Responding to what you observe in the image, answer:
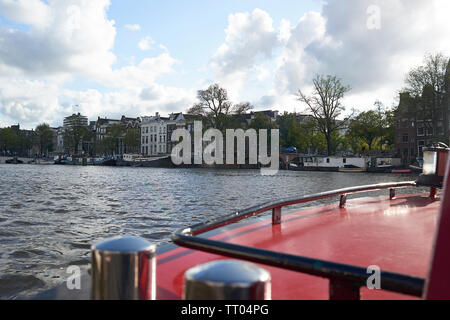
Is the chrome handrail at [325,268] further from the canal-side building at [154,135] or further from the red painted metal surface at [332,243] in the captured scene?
the canal-side building at [154,135]

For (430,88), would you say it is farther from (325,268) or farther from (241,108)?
(325,268)

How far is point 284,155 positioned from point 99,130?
5733cm

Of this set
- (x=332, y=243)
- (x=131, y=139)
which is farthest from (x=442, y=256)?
(x=131, y=139)

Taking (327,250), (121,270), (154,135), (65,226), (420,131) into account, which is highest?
(154,135)

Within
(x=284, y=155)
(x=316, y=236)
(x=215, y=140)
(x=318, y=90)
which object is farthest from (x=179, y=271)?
(x=284, y=155)

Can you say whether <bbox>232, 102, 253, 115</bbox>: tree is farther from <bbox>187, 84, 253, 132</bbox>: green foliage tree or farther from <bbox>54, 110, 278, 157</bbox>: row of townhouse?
<bbox>54, 110, 278, 157</bbox>: row of townhouse

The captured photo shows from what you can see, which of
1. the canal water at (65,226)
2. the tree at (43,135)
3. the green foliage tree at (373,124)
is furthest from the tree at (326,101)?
the tree at (43,135)

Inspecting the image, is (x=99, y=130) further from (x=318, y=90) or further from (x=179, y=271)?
(x=179, y=271)

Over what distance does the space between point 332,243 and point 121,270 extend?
1.87 metres

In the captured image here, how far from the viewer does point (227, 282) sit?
3.40 ft

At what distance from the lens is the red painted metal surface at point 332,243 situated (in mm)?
1857

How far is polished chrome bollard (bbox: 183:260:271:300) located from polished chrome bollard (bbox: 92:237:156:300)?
0.78 ft

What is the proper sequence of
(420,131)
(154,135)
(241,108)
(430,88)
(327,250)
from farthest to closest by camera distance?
(154,135)
(241,108)
(420,131)
(430,88)
(327,250)
